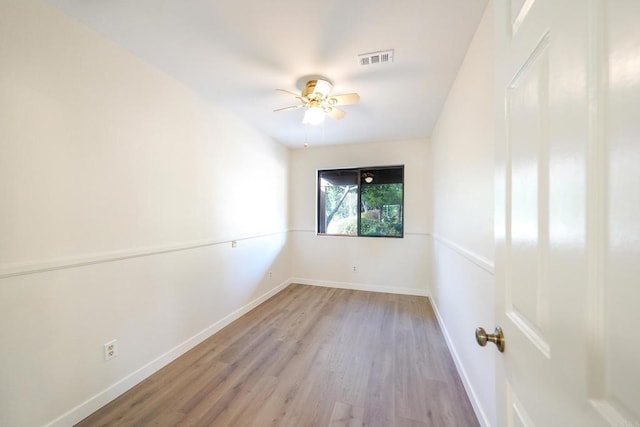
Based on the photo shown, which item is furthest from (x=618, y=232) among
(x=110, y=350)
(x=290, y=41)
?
(x=110, y=350)

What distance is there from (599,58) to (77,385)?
8.50 feet

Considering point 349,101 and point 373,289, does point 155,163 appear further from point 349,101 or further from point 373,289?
point 373,289

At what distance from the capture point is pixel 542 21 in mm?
513

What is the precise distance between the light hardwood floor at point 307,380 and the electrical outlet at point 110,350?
306 mm

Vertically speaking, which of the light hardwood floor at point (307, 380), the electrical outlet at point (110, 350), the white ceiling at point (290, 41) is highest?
the white ceiling at point (290, 41)

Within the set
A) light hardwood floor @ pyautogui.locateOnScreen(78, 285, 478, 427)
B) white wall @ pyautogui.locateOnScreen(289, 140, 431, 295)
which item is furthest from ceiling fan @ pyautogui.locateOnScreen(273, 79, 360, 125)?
light hardwood floor @ pyautogui.locateOnScreen(78, 285, 478, 427)

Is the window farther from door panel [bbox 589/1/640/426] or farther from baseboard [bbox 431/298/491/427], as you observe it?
door panel [bbox 589/1/640/426]

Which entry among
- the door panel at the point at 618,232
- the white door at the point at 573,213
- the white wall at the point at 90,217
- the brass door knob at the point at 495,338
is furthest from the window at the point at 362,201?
the door panel at the point at 618,232

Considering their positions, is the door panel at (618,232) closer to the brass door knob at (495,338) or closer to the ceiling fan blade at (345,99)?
the brass door knob at (495,338)

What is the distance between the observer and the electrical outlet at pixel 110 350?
1.65 metres

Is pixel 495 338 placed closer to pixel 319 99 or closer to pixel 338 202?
pixel 319 99

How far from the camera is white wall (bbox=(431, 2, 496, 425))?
1.36m

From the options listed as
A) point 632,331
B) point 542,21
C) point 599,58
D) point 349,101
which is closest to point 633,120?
point 599,58

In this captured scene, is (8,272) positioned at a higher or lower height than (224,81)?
lower
